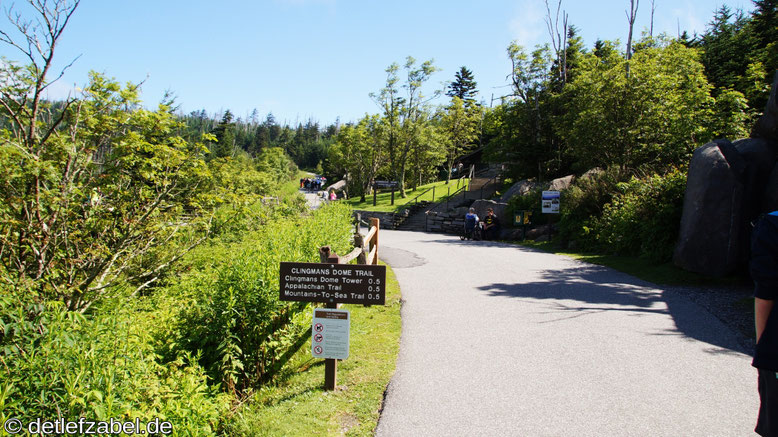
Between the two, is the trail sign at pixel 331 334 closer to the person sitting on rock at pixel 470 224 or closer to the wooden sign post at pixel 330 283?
the wooden sign post at pixel 330 283

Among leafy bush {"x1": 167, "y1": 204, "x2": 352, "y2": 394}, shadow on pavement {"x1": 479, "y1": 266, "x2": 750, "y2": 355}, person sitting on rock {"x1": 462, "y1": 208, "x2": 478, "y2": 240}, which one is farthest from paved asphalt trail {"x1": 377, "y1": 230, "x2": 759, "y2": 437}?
person sitting on rock {"x1": 462, "y1": 208, "x2": 478, "y2": 240}

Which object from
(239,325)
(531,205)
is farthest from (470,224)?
(239,325)

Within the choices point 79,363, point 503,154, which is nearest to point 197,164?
point 79,363

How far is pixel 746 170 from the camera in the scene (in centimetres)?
972

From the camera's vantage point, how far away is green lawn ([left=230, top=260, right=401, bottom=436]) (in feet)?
13.1

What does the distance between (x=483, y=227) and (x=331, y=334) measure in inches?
611

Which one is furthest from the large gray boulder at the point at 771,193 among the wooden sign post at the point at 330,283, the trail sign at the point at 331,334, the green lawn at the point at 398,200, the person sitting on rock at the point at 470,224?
the green lawn at the point at 398,200

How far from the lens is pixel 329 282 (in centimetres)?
470

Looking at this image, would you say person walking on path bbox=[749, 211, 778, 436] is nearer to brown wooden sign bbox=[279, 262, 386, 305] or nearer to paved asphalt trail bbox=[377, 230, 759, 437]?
paved asphalt trail bbox=[377, 230, 759, 437]

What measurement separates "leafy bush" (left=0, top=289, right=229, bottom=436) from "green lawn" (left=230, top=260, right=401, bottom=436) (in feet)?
2.52

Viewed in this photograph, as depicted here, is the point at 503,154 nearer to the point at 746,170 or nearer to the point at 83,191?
the point at 746,170

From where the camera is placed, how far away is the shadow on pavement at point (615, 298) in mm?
6422

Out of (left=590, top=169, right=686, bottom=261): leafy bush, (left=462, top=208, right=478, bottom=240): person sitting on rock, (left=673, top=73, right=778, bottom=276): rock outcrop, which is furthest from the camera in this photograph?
(left=462, top=208, right=478, bottom=240): person sitting on rock

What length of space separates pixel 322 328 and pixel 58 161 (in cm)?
372
